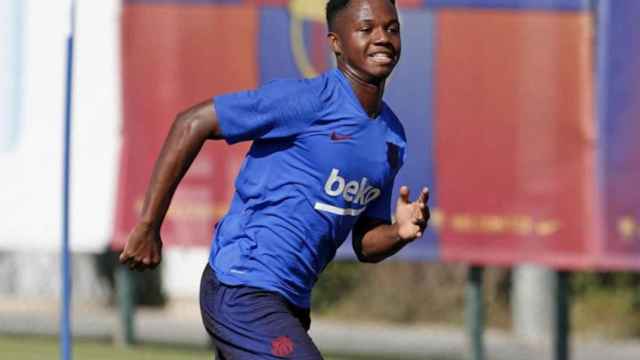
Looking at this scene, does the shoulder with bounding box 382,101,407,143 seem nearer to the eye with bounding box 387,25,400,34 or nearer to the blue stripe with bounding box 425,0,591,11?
the eye with bounding box 387,25,400,34

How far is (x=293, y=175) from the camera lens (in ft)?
20.4

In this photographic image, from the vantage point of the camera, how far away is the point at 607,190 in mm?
10805

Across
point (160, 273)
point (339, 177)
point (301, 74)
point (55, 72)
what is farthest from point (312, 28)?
point (160, 273)

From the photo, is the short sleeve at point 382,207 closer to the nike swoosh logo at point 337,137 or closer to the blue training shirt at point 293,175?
the blue training shirt at point 293,175

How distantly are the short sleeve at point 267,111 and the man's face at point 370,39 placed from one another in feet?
0.70

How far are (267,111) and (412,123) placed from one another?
4971 mm

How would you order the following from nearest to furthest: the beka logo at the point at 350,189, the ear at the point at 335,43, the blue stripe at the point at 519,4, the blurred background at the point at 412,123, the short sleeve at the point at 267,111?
the short sleeve at the point at 267,111
the beka logo at the point at 350,189
the ear at the point at 335,43
the blue stripe at the point at 519,4
the blurred background at the point at 412,123

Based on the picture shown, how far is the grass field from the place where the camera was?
12.1 meters

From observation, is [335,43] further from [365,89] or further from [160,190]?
[160,190]

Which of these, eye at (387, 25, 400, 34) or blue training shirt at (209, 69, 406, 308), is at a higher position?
eye at (387, 25, 400, 34)

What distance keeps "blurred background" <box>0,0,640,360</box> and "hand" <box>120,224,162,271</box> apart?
14.8ft

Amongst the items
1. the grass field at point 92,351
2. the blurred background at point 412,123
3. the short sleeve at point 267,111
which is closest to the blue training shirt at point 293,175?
the short sleeve at point 267,111

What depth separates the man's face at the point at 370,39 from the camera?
6.27m

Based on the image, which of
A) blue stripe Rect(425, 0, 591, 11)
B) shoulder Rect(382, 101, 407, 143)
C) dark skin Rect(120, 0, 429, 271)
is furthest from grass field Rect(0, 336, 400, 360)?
shoulder Rect(382, 101, 407, 143)
